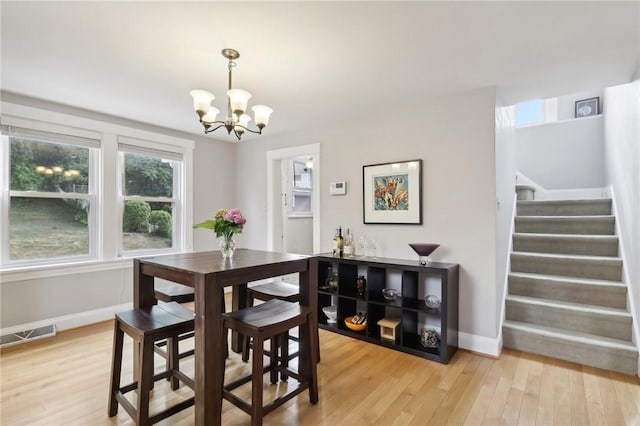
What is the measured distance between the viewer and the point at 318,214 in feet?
12.7

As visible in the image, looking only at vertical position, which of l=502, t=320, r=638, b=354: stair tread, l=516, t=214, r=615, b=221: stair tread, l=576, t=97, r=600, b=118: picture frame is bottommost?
l=502, t=320, r=638, b=354: stair tread

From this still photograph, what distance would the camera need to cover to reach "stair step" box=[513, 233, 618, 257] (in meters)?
3.22

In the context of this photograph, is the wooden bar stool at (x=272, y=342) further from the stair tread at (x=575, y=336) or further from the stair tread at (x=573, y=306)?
the stair tread at (x=573, y=306)

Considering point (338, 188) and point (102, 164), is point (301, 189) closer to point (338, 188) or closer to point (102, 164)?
point (338, 188)

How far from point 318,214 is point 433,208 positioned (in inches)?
55.4

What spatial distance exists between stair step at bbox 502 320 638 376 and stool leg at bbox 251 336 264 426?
7.75ft

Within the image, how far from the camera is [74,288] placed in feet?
10.9

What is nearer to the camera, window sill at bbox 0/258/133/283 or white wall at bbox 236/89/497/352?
white wall at bbox 236/89/497/352

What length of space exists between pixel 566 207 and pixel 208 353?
4436 millimetres

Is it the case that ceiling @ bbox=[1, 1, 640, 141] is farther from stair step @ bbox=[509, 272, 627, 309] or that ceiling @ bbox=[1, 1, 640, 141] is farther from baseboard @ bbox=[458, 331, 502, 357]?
baseboard @ bbox=[458, 331, 502, 357]

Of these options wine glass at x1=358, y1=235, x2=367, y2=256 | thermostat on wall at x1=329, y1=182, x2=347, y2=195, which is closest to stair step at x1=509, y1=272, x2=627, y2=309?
wine glass at x1=358, y1=235, x2=367, y2=256

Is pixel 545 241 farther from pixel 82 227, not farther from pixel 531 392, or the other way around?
pixel 82 227

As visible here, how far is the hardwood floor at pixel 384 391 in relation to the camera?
185 cm

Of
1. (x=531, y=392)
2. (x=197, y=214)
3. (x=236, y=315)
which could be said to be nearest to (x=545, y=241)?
(x=531, y=392)
